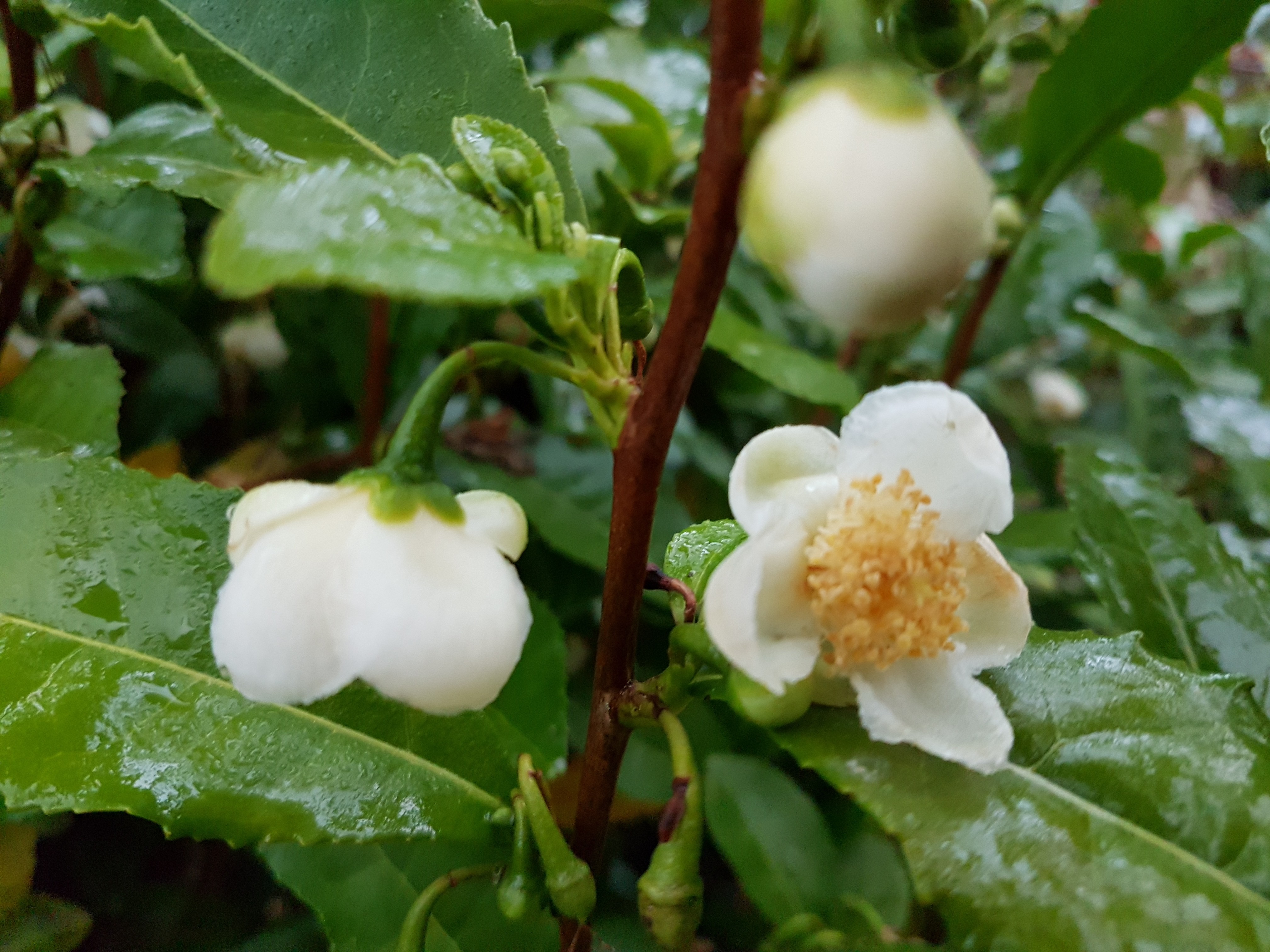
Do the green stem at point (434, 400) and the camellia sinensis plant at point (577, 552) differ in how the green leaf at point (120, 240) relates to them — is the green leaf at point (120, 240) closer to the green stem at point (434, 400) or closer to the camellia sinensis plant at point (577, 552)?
the camellia sinensis plant at point (577, 552)

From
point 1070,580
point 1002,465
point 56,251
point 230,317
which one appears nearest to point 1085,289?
point 1070,580

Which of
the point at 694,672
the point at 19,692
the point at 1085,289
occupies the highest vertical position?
the point at 1085,289

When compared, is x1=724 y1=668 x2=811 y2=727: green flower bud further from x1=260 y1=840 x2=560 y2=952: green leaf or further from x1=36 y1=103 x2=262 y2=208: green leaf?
x1=36 y1=103 x2=262 y2=208: green leaf

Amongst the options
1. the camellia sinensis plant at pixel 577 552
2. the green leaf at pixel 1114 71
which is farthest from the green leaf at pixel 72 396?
the green leaf at pixel 1114 71

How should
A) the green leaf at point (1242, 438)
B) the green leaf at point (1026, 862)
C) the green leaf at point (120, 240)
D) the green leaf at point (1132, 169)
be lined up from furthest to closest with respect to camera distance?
the green leaf at point (1132, 169)
the green leaf at point (1242, 438)
the green leaf at point (120, 240)
the green leaf at point (1026, 862)

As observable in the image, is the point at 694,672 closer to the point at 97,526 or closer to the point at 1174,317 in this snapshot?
the point at 97,526

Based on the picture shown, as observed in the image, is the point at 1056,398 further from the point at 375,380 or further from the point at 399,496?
the point at 399,496
